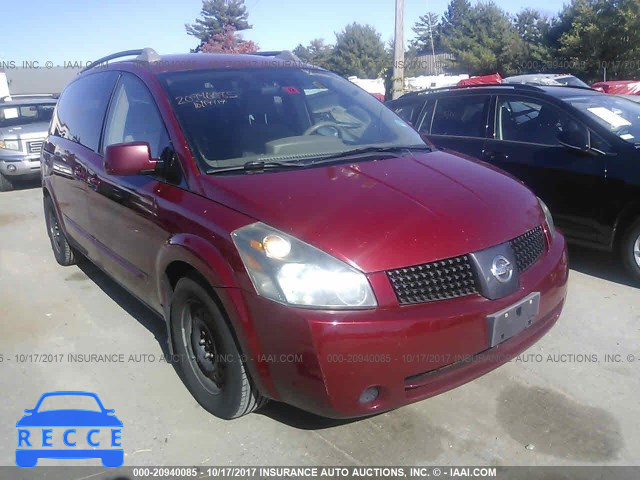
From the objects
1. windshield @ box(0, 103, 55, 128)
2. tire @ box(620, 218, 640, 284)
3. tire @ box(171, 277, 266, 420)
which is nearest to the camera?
tire @ box(171, 277, 266, 420)

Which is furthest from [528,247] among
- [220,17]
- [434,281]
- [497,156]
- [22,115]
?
[220,17]

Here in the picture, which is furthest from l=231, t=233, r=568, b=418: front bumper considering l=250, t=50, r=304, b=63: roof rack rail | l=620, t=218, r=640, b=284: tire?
l=250, t=50, r=304, b=63: roof rack rail

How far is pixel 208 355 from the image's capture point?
3.14 m

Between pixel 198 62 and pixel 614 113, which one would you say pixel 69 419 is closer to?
pixel 198 62

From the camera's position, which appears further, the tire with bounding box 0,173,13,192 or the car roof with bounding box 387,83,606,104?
the tire with bounding box 0,173,13,192

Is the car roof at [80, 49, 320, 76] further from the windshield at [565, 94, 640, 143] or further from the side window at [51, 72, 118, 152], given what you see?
the windshield at [565, 94, 640, 143]

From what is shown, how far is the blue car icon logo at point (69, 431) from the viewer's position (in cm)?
293

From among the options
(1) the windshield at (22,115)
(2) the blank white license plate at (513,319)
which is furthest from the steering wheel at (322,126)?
(1) the windshield at (22,115)

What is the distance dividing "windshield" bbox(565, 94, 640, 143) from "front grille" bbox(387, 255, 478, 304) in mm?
3057

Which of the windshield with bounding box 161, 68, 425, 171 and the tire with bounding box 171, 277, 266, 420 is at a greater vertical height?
the windshield with bounding box 161, 68, 425, 171

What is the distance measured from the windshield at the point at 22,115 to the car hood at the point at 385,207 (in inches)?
377

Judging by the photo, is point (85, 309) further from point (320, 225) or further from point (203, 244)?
point (320, 225)

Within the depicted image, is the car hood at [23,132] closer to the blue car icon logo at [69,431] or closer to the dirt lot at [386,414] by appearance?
the dirt lot at [386,414]

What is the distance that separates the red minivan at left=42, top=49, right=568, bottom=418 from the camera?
2.45 metres
